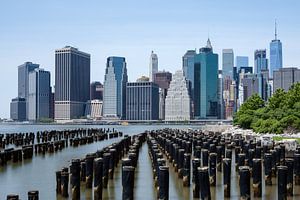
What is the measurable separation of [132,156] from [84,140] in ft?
170

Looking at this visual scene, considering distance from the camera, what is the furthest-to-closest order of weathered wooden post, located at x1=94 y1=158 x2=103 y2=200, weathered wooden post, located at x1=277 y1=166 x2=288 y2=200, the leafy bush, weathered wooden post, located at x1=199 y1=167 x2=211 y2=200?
the leafy bush → weathered wooden post, located at x1=94 y1=158 x2=103 y2=200 → weathered wooden post, located at x1=277 y1=166 x2=288 y2=200 → weathered wooden post, located at x1=199 y1=167 x2=211 y2=200

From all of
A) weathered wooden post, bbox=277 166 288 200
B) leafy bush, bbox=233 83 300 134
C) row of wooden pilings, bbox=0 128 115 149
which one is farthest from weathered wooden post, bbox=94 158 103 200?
leafy bush, bbox=233 83 300 134

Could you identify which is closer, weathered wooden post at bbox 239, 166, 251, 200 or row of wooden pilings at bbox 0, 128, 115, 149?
weathered wooden post at bbox 239, 166, 251, 200

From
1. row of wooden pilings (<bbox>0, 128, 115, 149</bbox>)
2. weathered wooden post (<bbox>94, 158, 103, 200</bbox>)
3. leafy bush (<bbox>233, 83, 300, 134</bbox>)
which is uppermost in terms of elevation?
leafy bush (<bbox>233, 83, 300, 134</bbox>)

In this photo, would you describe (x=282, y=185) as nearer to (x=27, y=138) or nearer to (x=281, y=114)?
(x=281, y=114)

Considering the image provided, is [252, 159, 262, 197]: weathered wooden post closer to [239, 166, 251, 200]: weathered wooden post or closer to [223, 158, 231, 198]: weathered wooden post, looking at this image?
[223, 158, 231, 198]: weathered wooden post

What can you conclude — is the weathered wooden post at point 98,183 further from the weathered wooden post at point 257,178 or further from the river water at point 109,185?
the weathered wooden post at point 257,178

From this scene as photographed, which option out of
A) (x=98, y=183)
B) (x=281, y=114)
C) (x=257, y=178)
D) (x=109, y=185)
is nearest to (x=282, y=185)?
(x=257, y=178)

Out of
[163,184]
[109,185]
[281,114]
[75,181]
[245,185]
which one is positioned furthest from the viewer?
[281,114]

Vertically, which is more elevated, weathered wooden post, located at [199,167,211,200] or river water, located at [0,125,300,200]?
weathered wooden post, located at [199,167,211,200]

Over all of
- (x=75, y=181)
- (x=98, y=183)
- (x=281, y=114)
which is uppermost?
(x=281, y=114)

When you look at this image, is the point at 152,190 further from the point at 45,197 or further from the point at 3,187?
the point at 3,187

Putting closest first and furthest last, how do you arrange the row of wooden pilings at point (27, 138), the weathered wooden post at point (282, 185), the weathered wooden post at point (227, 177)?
the weathered wooden post at point (282, 185) → the weathered wooden post at point (227, 177) → the row of wooden pilings at point (27, 138)

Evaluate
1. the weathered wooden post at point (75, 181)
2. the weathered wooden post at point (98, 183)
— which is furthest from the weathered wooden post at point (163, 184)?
the weathered wooden post at point (75, 181)
